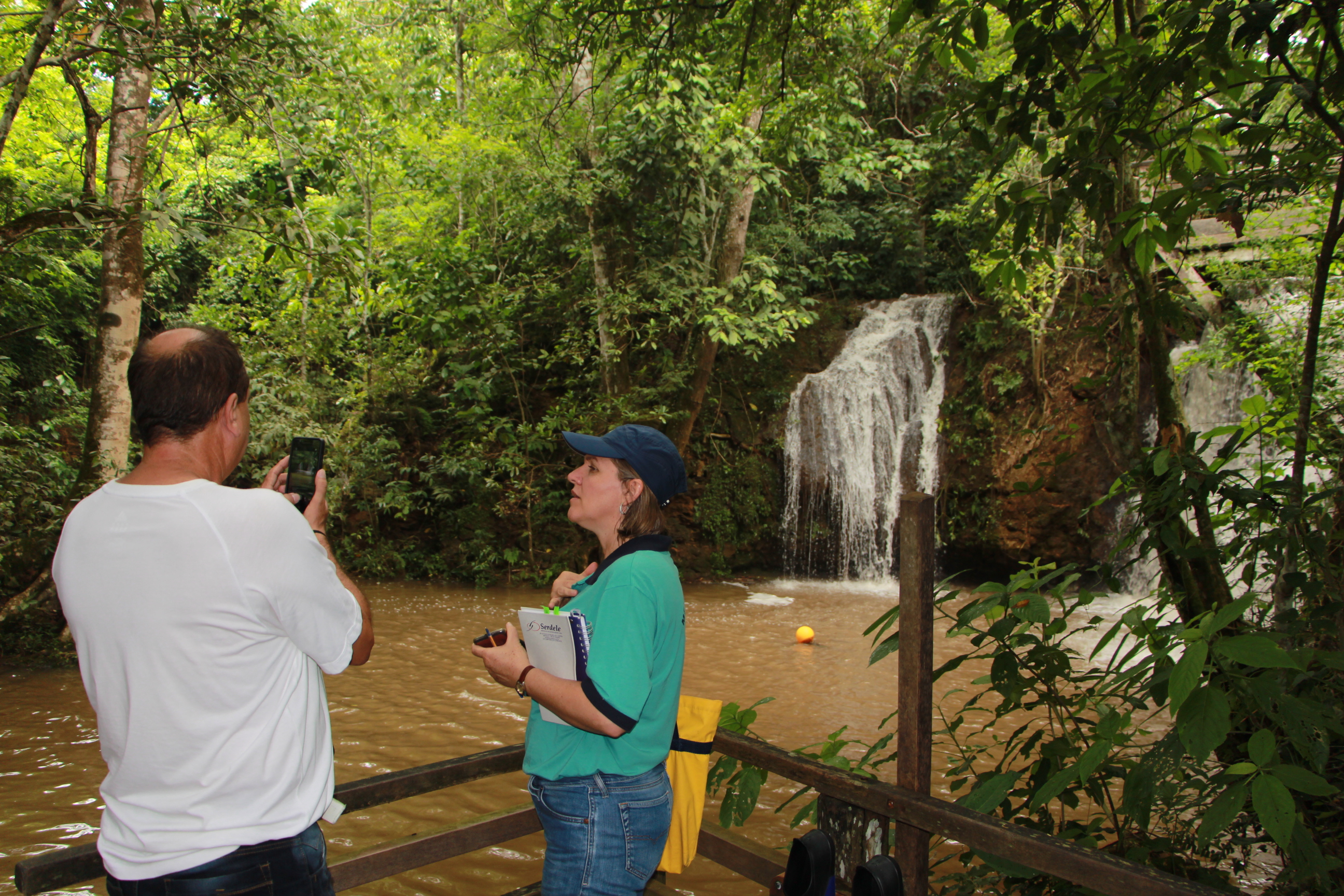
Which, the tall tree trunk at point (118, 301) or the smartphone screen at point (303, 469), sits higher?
the tall tree trunk at point (118, 301)

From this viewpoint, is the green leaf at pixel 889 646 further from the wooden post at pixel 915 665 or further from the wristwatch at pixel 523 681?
the wristwatch at pixel 523 681

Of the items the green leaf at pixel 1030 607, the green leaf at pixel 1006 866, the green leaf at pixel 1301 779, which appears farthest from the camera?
the green leaf at pixel 1030 607

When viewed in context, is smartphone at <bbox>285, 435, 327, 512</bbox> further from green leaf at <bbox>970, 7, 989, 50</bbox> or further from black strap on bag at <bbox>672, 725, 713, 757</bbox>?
green leaf at <bbox>970, 7, 989, 50</bbox>

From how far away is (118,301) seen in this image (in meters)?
6.92

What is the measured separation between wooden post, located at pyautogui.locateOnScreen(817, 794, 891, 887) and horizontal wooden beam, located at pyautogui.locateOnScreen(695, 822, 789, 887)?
0.19 m

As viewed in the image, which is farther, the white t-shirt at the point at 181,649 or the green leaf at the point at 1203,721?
the green leaf at the point at 1203,721

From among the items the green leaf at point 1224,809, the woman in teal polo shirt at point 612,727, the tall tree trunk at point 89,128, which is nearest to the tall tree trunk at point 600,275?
the tall tree trunk at point 89,128

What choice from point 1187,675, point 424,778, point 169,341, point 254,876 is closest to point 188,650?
point 254,876

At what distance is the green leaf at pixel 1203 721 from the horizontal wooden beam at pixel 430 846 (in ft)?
6.25

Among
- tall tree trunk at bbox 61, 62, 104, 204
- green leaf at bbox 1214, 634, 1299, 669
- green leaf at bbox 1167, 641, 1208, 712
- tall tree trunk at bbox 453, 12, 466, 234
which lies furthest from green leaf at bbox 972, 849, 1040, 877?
tall tree trunk at bbox 453, 12, 466, 234

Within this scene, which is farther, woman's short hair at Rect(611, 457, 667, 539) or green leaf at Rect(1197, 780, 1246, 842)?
woman's short hair at Rect(611, 457, 667, 539)

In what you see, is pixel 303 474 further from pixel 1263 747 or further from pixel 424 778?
pixel 1263 747

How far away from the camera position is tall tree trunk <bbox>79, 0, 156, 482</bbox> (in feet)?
22.5

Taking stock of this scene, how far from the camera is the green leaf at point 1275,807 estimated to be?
174 centimetres
